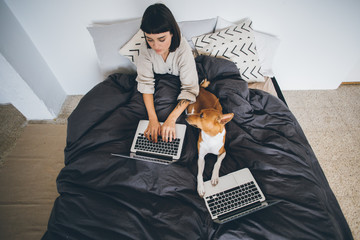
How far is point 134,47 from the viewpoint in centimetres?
143

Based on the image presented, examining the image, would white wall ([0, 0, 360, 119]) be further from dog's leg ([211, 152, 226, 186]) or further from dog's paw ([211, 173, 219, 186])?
dog's paw ([211, 173, 219, 186])

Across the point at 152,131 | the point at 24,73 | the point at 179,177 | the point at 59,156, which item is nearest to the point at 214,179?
the point at 179,177

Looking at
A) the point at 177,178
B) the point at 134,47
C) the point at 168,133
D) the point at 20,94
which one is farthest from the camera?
the point at 20,94

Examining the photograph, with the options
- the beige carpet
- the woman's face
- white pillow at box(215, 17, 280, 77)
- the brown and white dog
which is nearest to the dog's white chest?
the brown and white dog

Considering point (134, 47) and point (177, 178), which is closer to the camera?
point (177, 178)

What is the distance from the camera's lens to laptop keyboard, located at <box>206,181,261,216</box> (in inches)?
34.8

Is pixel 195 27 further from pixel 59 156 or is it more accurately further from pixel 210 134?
pixel 59 156

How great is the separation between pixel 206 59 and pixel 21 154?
204 cm

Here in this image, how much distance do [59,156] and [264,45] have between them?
2262 mm

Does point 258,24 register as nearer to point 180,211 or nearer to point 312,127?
point 312,127

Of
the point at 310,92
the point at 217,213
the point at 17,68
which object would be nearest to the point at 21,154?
the point at 17,68

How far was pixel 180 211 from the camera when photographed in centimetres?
85

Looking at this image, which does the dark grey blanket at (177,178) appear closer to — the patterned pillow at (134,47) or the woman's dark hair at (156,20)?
the patterned pillow at (134,47)

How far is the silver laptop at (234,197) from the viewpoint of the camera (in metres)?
0.86
